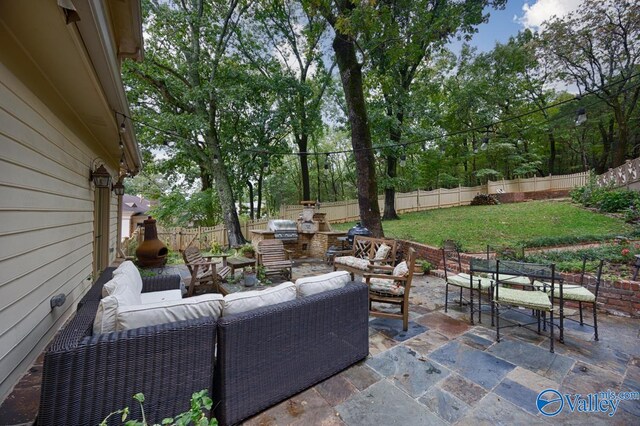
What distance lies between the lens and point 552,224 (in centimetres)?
745

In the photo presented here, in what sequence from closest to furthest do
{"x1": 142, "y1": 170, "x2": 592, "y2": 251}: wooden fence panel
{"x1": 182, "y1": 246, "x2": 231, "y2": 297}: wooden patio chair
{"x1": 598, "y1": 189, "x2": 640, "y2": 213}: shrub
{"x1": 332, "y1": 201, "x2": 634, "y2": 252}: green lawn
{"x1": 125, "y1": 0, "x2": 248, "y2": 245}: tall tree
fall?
{"x1": 182, "y1": 246, "x2": 231, "y2": 297}: wooden patio chair, {"x1": 332, "y1": 201, "x2": 634, "y2": 252}: green lawn, {"x1": 598, "y1": 189, "x2": 640, "y2": 213}: shrub, {"x1": 125, "y1": 0, "x2": 248, "y2": 245}: tall tree, {"x1": 142, "y1": 170, "x2": 592, "y2": 251}: wooden fence panel

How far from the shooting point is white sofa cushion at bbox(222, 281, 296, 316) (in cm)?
181

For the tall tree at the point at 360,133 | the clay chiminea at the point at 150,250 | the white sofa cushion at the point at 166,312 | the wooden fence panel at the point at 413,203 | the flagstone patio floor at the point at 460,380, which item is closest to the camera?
the white sofa cushion at the point at 166,312

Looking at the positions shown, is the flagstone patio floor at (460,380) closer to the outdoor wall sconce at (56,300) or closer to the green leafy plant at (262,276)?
the outdoor wall sconce at (56,300)

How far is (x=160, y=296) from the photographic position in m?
2.97

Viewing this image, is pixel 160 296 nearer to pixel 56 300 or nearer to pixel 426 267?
pixel 56 300

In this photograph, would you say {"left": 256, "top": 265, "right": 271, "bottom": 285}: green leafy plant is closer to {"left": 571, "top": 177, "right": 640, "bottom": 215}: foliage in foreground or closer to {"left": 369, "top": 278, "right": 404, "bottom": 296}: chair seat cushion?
{"left": 369, "top": 278, "right": 404, "bottom": 296}: chair seat cushion

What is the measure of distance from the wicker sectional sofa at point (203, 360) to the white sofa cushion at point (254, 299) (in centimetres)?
8

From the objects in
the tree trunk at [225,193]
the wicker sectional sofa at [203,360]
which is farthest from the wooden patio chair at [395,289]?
the tree trunk at [225,193]

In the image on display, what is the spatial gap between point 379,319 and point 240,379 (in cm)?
214

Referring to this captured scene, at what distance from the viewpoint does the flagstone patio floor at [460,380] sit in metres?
1.75

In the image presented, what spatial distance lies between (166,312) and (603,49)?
63.0 feet

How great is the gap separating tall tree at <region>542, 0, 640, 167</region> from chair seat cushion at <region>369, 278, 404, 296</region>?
14023mm

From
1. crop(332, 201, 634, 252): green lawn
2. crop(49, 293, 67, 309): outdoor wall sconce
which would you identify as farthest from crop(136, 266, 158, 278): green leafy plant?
crop(332, 201, 634, 252): green lawn
